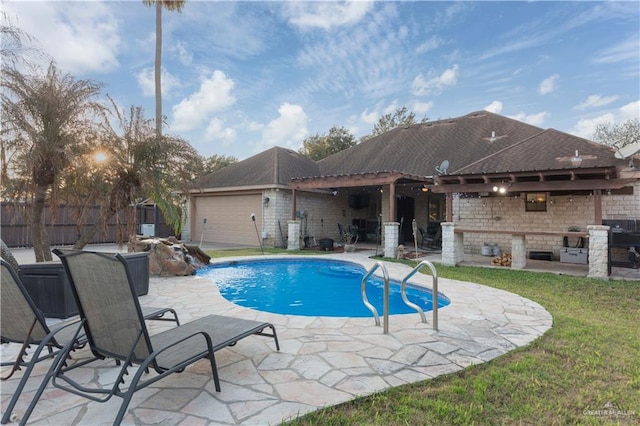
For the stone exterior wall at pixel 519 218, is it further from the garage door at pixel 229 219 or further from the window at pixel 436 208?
the garage door at pixel 229 219

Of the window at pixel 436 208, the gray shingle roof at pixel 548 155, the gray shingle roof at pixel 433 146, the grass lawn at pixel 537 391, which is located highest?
the gray shingle roof at pixel 433 146

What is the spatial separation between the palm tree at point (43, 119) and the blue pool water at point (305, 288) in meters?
3.84

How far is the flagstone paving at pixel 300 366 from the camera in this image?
2.35 m

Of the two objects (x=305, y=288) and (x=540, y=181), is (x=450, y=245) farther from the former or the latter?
(x=305, y=288)

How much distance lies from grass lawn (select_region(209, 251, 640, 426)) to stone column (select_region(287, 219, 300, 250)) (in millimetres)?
11066

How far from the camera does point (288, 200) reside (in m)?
16.4

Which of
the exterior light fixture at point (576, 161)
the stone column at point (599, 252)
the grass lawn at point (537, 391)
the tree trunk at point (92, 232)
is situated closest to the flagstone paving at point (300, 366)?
the grass lawn at point (537, 391)

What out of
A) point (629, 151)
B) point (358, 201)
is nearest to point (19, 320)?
point (629, 151)

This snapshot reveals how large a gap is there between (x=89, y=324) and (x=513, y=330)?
4617 millimetres

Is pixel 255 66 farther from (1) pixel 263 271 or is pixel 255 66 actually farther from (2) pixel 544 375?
(2) pixel 544 375

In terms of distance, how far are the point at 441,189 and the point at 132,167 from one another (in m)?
9.20

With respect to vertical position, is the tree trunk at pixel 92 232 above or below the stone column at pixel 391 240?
above

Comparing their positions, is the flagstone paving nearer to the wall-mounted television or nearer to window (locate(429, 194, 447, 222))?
window (locate(429, 194, 447, 222))

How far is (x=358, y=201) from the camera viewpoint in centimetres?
1869
